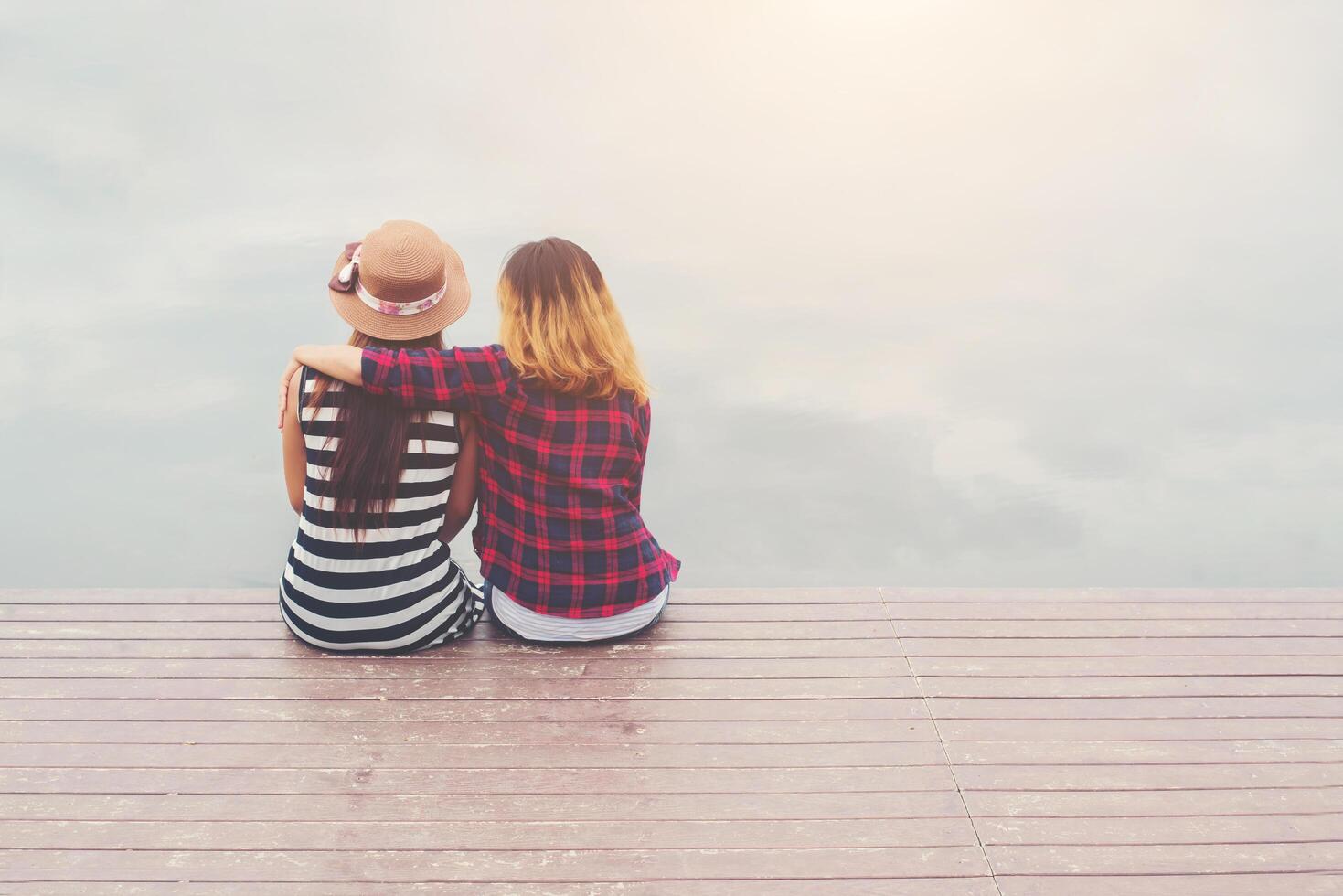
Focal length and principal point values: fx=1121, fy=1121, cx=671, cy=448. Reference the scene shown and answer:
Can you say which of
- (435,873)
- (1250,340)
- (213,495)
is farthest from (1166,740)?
(1250,340)

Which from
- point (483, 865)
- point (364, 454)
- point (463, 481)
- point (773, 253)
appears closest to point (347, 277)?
point (364, 454)

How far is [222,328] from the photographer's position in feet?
28.6

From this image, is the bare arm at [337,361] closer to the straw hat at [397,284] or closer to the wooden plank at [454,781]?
the straw hat at [397,284]

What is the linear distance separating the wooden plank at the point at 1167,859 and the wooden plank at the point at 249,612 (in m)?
0.90

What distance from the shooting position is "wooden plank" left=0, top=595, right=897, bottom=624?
2801 mm

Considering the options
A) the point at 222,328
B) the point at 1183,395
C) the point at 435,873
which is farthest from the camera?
the point at 222,328

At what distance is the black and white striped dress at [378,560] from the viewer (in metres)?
2.41

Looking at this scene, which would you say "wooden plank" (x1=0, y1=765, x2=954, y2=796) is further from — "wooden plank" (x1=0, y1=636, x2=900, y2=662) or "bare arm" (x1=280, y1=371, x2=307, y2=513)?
"bare arm" (x1=280, y1=371, x2=307, y2=513)

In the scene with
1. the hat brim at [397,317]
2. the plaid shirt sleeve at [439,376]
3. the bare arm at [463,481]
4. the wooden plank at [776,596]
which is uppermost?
the hat brim at [397,317]

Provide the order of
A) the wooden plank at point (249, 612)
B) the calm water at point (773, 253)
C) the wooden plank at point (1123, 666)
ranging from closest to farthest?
the wooden plank at point (1123, 666), the wooden plank at point (249, 612), the calm water at point (773, 253)

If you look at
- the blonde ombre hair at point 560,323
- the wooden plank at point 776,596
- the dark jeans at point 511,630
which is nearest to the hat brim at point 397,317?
the blonde ombre hair at point 560,323

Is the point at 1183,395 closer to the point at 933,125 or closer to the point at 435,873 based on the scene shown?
the point at 933,125

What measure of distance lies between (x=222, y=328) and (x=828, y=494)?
16.5 feet

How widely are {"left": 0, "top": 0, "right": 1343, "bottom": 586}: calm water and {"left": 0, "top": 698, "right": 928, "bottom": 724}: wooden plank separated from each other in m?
3.51
